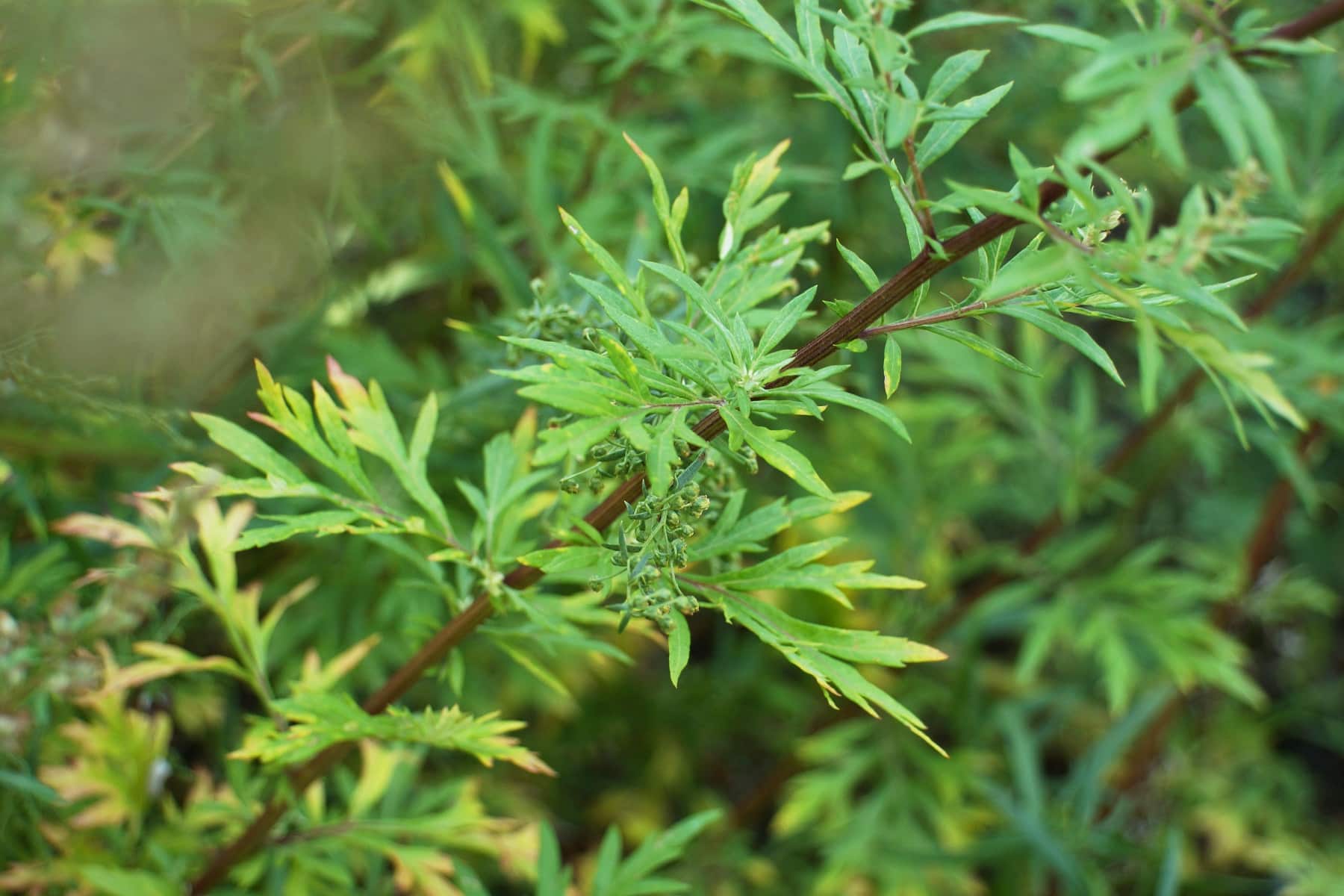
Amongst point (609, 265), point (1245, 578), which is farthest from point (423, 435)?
point (1245, 578)

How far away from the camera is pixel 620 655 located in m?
0.71

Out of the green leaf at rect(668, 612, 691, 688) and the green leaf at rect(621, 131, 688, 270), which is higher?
the green leaf at rect(621, 131, 688, 270)

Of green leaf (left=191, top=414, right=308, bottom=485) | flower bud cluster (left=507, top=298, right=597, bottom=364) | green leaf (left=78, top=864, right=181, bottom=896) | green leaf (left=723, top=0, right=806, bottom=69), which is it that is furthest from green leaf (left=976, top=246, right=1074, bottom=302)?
green leaf (left=78, top=864, right=181, bottom=896)

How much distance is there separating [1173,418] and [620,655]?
1105mm

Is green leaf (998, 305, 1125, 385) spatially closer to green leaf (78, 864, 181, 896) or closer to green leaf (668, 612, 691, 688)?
green leaf (668, 612, 691, 688)

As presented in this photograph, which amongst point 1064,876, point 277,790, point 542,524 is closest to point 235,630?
point 277,790

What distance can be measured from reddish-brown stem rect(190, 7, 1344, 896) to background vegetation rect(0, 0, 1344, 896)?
19 millimetres

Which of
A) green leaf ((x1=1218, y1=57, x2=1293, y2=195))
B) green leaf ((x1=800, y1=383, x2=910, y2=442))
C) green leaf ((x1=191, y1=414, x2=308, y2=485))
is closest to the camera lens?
green leaf ((x1=1218, y1=57, x2=1293, y2=195))

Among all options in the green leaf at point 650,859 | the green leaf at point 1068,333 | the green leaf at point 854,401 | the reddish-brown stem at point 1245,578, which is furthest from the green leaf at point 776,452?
the reddish-brown stem at point 1245,578

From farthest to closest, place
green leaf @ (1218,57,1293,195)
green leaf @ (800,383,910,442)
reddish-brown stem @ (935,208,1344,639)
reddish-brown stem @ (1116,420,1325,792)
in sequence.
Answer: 1. reddish-brown stem @ (1116,420,1325,792)
2. reddish-brown stem @ (935,208,1344,639)
3. green leaf @ (800,383,910,442)
4. green leaf @ (1218,57,1293,195)

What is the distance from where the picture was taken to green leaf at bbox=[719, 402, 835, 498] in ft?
1.77

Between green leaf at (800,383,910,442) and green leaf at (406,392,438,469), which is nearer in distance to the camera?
green leaf at (800,383,910,442)

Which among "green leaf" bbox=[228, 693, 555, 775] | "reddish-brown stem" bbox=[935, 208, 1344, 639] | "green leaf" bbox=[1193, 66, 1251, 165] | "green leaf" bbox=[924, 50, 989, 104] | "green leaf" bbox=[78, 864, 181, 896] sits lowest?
"reddish-brown stem" bbox=[935, 208, 1344, 639]

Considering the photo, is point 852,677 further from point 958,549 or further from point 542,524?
point 958,549
